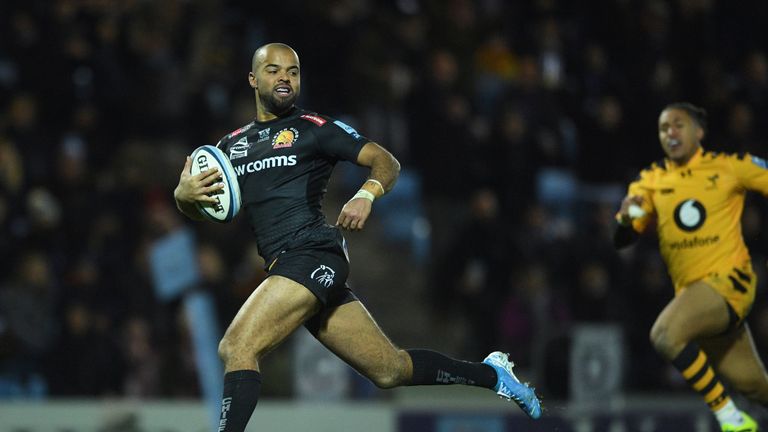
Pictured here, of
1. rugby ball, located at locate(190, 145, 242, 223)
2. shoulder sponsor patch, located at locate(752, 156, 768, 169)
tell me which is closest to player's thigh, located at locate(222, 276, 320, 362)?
rugby ball, located at locate(190, 145, 242, 223)

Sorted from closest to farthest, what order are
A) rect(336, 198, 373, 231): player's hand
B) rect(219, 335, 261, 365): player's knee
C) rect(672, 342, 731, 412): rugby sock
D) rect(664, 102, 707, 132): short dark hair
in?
rect(336, 198, 373, 231): player's hand → rect(219, 335, 261, 365): player's knee → rect(672, 342, 731, 412): rugby sock → rect(664, 102, 707, 132): short dark hair

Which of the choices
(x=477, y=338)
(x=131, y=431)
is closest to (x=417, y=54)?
(x=477, y=338)

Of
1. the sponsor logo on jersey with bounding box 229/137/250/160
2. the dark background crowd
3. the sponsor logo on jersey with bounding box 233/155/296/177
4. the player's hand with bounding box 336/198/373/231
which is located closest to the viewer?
the player's hand with bounding box 336/198/373/231

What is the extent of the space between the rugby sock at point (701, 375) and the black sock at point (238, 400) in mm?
2869

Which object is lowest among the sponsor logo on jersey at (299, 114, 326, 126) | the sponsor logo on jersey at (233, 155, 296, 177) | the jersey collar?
the sponsor logo on jersey at (233, 155, 296, 177)

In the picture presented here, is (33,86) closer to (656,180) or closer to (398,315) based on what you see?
(398,315)

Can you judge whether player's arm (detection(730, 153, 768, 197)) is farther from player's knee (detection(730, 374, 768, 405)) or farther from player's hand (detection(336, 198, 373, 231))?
player's hand (detection(336, 198, 373, 231))

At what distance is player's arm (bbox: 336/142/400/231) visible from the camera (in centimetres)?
632

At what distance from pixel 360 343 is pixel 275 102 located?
136 cm

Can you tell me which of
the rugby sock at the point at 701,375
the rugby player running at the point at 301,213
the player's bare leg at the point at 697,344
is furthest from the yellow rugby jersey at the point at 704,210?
the rugby player running at the point at 301,213

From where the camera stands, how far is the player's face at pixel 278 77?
6913 mm

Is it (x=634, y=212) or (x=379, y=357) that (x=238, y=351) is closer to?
(x=379, y=357)

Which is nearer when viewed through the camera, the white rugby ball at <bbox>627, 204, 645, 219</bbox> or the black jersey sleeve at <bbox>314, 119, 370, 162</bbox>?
the black jersey sleeve at <bbox>314, 119, 370, 162</bbox>

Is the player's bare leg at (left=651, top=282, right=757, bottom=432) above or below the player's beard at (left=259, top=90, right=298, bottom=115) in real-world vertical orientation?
below
